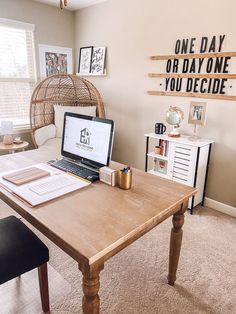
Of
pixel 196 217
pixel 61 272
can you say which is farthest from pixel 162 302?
pixel 196 217

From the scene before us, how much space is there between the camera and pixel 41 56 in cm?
349

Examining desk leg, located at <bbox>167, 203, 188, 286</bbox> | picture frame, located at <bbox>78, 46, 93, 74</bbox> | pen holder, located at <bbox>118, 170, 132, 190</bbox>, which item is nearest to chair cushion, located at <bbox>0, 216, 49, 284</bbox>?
pen holder, located at <bbox>118, 170, 132, 190</bbox>

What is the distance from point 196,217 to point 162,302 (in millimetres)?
1165

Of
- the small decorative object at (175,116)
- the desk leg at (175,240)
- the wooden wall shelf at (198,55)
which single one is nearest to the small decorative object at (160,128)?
the small decorative object at (175,116)

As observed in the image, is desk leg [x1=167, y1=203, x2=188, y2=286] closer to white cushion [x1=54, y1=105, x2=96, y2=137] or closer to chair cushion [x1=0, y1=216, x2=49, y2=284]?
chair cushion [x1=0, y1=216, x2=49, y2=284]

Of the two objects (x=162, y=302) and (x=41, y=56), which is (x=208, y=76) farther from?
(x=41, y=56)

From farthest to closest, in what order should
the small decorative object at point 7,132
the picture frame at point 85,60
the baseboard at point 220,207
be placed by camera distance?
the picture frame at point 85,60 → the small decorative object at point 7,132 → the baseboard at point 220,207

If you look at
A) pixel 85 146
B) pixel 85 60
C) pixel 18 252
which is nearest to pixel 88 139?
pixel 85 146

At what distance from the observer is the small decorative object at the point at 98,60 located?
11.3 feet

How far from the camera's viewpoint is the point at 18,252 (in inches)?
47.3

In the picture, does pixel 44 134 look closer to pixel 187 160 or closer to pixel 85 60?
pixel 85 60

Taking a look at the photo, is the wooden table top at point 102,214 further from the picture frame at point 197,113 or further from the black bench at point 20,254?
the picture frame at point 197,113

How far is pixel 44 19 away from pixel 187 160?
2786mm

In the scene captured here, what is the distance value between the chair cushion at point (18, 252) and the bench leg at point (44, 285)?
0.44 feet
